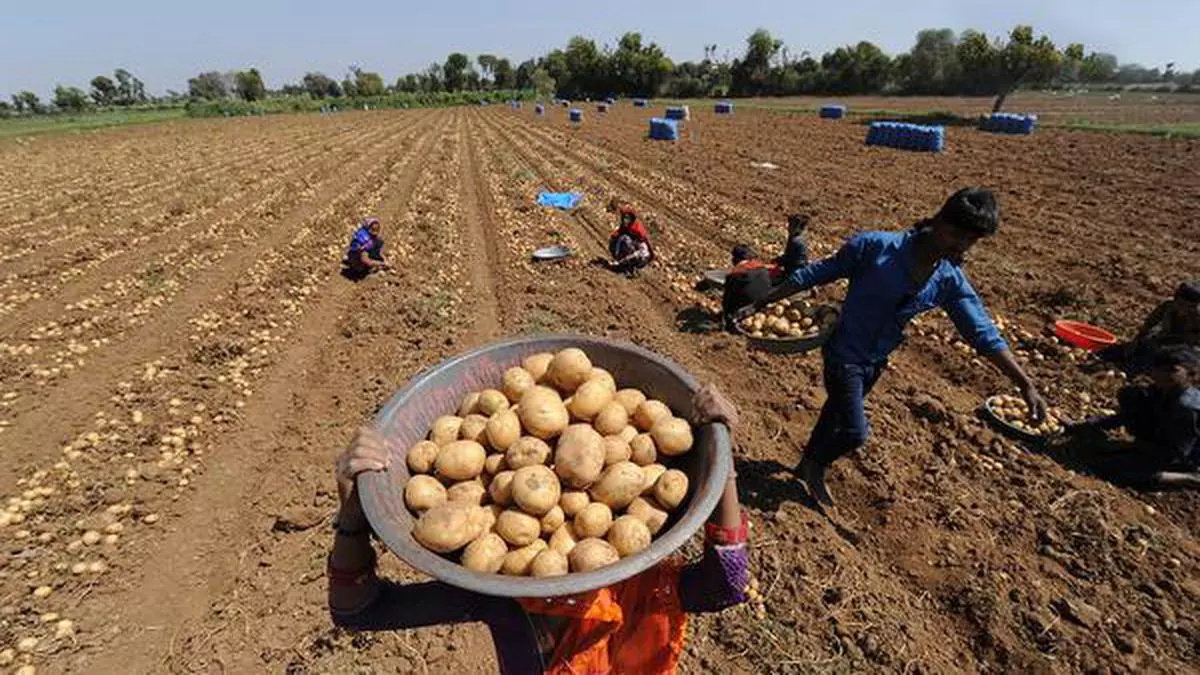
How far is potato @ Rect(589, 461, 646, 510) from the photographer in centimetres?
198

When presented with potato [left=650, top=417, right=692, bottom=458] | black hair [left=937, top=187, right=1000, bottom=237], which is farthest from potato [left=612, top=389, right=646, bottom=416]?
black hair [left=937, top=187, right=1000, bottom=237]

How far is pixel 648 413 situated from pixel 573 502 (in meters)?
0.46

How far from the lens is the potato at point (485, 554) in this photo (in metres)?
1.74

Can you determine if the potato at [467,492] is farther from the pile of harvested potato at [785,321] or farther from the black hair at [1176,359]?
the black hair at [1176,359]

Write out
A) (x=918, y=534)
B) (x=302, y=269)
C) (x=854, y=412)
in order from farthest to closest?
(x=302, y=269) < (x=918, y=534) < (x=854, y=412)

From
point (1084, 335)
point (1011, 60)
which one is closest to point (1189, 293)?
point (1084, 335)

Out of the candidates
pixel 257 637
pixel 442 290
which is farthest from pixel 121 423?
pixel 442 290

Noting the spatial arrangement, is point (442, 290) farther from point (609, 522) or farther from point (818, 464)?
point (609, 522)

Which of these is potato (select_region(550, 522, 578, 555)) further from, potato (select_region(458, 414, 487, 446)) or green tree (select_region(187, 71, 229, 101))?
green tree (select_region(187, 71, 229, 101))

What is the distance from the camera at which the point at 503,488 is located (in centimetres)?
201

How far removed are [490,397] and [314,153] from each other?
30.1 metres

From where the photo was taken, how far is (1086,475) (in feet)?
17.3

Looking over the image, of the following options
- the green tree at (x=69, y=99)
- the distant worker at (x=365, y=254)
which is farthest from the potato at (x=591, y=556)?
the green tree at (x=69, y=99)

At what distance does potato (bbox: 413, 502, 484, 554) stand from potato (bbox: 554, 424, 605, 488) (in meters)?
0.34
